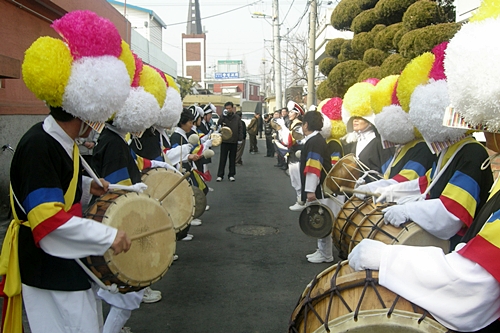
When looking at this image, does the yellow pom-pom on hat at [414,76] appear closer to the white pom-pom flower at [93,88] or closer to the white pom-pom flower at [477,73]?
the white pom-pom flower at [477,73]

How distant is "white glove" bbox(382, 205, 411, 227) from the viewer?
2922 millimetres

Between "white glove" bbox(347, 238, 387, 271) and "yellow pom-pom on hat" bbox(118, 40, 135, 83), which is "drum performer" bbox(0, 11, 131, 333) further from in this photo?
"white glove" bbox(347, 238, 387, 271)

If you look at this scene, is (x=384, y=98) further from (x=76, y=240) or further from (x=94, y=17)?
(x=76, y=240)

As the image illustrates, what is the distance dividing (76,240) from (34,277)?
0.36 m

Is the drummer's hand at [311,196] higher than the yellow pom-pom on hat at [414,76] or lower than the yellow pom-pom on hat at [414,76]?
lower

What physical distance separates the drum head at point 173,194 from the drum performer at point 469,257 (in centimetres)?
287

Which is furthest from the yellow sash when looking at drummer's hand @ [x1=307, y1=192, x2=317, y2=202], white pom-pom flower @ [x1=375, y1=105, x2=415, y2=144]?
drummer's hand @ [x1=307, y1=192, x2=317, y2=202]

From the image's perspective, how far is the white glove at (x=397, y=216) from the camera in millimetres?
2922

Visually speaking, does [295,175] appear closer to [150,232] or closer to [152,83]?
[152,83]

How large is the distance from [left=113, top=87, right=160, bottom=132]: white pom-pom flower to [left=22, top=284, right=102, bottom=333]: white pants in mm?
1807

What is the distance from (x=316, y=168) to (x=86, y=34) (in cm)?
400

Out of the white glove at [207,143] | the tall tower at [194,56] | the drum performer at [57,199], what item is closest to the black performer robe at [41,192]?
the drum performer at [57,199]

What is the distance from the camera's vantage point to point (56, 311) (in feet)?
8.38

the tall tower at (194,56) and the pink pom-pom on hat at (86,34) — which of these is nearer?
the pink pom-pom on hat at (86,34)
